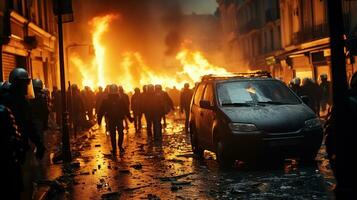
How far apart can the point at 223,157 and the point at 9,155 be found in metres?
5.87

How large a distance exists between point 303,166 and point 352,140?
19.8 ft

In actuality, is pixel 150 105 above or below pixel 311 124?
above

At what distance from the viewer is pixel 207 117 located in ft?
35.4

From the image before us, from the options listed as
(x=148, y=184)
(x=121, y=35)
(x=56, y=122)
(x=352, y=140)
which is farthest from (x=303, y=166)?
(x=121, y=35)

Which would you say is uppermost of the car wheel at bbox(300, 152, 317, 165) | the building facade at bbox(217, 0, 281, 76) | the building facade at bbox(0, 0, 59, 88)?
the building facade at bbox(217, 0, 281, 76)

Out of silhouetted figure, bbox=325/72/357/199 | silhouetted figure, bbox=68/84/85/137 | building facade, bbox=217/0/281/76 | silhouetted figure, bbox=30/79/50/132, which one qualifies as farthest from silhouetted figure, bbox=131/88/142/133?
building facade, bbox=217/0/281/76

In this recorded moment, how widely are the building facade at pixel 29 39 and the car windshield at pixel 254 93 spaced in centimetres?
895

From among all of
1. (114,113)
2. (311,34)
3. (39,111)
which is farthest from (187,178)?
(311,34)

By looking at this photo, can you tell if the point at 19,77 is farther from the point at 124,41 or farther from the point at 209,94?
the point at 124,41

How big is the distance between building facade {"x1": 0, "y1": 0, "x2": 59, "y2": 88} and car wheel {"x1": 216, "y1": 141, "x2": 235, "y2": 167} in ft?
31.2

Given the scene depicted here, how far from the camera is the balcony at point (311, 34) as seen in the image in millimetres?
29241

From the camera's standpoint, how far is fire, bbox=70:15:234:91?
4894 cm

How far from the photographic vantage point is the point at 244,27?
181 feet

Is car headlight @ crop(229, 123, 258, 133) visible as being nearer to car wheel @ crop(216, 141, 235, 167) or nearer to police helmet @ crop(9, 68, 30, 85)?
car wheel @ crop(216, 141, 235, 167)
